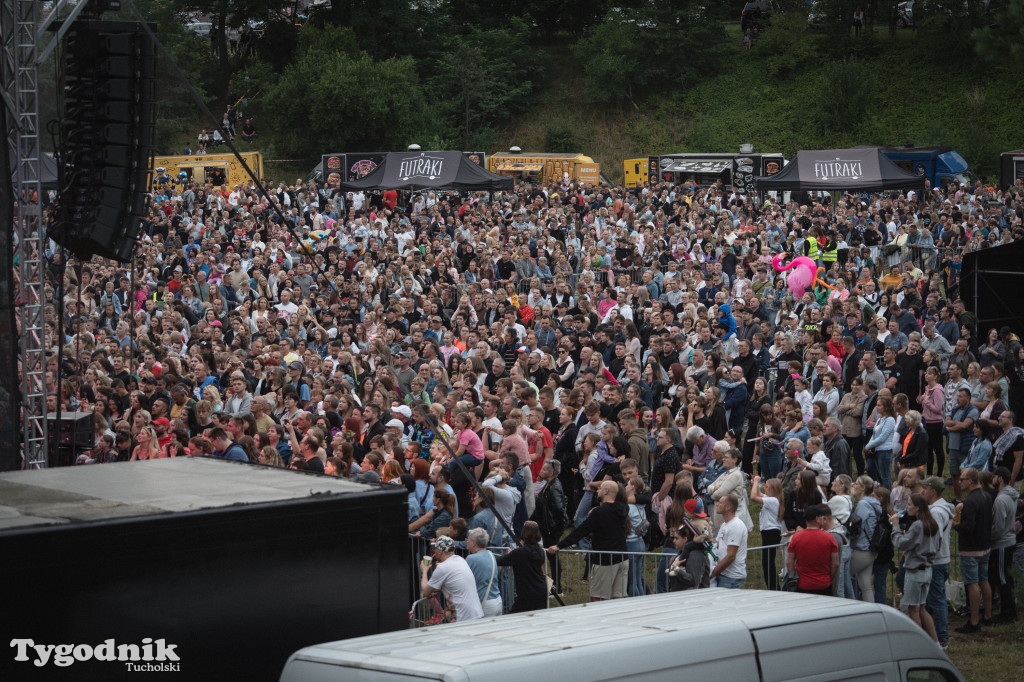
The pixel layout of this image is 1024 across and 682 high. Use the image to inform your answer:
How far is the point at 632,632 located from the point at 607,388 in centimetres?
788

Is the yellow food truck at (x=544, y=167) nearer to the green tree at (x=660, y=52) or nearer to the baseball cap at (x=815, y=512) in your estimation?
the green tree at (x=660, y=52)

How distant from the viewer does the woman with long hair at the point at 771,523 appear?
9.45 m

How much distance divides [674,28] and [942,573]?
44.0 m

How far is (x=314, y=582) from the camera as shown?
204 inches

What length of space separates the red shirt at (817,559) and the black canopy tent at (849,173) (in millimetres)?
16736

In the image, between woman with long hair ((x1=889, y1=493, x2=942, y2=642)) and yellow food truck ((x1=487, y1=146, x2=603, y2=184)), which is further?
yellow food truck ((x1=487, y1=146, x2=603, y2=184))

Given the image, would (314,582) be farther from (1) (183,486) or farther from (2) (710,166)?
(2) (710,166)

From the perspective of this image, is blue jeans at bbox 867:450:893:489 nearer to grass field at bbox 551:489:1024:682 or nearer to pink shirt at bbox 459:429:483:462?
grass field at bbox 551:489:1024:682

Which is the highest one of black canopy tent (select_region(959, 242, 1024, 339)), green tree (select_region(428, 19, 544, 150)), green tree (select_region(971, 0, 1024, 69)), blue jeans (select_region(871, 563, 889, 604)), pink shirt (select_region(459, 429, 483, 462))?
green tree (select_region(428, 19, 544, 150))

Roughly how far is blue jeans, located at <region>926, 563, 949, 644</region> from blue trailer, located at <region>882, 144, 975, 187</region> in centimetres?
2690

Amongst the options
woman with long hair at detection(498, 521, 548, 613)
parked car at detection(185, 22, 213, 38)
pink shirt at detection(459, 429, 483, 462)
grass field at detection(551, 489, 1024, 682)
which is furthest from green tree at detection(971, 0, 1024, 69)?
parked car at detection(185, 22, 213, 38)

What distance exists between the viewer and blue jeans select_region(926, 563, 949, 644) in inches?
356

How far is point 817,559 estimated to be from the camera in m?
8.28

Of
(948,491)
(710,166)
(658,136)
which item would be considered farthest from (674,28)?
(948,491)
